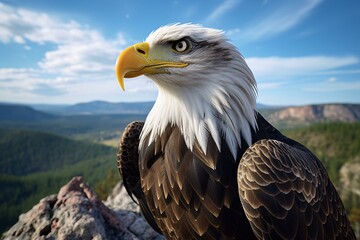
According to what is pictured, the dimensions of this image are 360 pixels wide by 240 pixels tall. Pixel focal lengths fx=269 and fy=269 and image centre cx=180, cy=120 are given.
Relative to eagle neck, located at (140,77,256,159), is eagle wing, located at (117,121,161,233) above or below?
below

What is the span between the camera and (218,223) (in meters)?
3.14

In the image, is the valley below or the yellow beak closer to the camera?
the yellow beak

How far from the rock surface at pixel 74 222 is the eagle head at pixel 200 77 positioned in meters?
2.14

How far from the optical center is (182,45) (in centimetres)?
359

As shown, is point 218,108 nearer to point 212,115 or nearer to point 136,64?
point 212,115

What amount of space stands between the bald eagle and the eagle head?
0.04 ft

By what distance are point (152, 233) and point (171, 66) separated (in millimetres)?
3302

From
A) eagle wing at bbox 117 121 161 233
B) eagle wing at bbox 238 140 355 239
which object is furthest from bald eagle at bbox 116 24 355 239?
eagle wing at bbox 117 121 161 233

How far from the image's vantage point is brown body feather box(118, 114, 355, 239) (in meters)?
2.98

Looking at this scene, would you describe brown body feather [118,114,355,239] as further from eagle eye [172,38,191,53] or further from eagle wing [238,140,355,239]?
eagle eye [172,38,191,53]

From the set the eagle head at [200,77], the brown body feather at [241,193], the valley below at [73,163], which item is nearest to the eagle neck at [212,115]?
the eagle head at [200,77]

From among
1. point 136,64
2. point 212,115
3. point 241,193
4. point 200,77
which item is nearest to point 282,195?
point 241,193

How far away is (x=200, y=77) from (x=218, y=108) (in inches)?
18.4

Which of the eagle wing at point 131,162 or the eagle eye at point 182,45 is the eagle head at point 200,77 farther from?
the eagle wing at point 131,162
